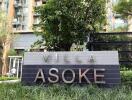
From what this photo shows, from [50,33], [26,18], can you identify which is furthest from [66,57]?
[26,18]

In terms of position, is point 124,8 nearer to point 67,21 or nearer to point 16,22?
point 67,21

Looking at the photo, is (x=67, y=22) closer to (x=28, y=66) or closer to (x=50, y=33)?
(x=50, y=33)

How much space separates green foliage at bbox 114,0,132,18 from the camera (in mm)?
16016

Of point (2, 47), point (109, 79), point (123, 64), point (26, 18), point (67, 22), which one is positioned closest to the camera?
point (109, 79)

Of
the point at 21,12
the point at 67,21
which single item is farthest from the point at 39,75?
the point at 21,12

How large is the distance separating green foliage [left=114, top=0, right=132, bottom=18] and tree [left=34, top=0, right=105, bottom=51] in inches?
123

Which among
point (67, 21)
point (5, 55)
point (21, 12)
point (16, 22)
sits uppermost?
point (21, 12)

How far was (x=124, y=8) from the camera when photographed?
16.3 meters

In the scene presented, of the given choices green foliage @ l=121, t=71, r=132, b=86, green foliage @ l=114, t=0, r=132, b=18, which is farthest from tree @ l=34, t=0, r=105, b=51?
green foliage @ l=121, t=71, r=132, b=86

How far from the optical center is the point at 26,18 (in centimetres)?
4591

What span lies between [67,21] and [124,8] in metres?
4.67

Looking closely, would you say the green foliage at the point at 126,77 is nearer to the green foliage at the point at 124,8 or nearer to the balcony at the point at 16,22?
the green foliage at the point at 124,8

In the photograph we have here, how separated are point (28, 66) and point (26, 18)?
3781 cm

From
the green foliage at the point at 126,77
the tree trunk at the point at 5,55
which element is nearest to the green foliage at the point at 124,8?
the green foliage at the point at 126,77
